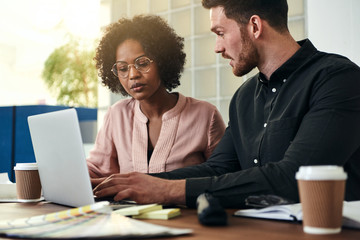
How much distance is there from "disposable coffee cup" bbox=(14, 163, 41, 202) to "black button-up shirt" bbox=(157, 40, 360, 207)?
0.44 m

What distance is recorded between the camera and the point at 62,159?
3.59 ft

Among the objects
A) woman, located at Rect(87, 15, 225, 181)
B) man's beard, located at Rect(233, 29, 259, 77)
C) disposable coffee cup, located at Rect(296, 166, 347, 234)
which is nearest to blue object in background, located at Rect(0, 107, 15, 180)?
woman, located at Rect(87, 15, 225, 181)

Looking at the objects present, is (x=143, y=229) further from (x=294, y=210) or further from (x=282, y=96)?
(x=282, y=96)

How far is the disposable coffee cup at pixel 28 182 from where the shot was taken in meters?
1.38

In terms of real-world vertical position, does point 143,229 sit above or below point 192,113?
below

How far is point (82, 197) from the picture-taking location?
1035 mm

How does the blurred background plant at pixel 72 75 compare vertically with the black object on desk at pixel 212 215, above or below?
above

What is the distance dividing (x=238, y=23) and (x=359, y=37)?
40.8 inches

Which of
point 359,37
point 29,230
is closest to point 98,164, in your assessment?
point 29,230

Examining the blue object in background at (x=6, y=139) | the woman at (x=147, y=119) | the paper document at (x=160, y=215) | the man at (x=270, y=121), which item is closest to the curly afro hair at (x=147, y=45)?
the woman at (x=147, y=119)

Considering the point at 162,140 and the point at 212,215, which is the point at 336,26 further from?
the point at 212,215

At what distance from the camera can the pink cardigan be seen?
194 cm

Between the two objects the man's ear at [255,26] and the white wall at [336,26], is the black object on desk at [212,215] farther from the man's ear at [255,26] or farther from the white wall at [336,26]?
the white wall at [336,26]

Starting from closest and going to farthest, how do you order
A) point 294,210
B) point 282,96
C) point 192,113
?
1. point 294,210
2. point 282,96
3. point 192,113
